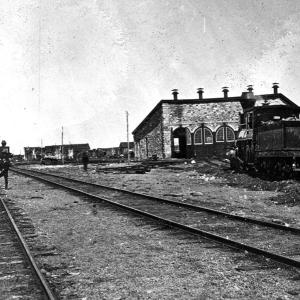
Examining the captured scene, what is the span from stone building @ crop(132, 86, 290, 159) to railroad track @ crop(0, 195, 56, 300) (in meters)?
37.9

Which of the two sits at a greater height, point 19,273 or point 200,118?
point 200,118

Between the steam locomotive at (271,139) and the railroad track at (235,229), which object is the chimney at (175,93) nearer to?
the steam locomotive at (271,139)

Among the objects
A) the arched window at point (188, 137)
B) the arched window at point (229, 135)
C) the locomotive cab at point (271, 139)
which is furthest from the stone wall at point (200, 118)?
the locomotive cab at point (271, 139)

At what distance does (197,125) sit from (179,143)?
2606 millimetres

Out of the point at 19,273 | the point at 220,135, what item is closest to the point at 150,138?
the point at 220,135

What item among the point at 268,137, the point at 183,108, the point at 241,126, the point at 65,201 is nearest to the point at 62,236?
the point at 65,201

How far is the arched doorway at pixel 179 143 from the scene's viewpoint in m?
45.2

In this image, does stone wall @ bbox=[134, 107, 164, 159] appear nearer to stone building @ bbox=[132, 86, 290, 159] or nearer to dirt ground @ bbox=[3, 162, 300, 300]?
stone building @ bbox=[132, 86, 290, 159]

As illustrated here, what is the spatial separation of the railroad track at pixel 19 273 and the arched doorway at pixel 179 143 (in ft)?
124

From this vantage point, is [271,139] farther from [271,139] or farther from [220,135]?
[220,135]

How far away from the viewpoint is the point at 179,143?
1801 inches

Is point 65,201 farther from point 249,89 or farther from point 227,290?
point 249,89

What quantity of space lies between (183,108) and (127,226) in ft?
125

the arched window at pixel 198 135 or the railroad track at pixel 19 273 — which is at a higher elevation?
the arched window at pixel 198 135
